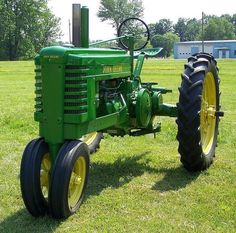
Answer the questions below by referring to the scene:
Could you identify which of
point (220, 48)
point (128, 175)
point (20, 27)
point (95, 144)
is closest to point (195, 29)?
point (220, 48)

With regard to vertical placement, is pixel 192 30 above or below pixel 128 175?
above

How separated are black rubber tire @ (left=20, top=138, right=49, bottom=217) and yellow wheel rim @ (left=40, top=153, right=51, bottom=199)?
15cm

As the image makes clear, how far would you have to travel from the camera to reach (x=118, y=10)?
98125 mm

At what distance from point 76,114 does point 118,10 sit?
96404 mm

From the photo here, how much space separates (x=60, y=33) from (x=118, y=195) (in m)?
77.6

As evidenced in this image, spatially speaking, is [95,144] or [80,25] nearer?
[80,25]

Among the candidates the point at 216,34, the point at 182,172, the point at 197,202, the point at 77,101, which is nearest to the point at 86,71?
the point at 77,101

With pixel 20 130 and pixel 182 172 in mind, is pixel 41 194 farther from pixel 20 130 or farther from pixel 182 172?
pixel 20 130

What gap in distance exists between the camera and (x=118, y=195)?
4957 millimetres

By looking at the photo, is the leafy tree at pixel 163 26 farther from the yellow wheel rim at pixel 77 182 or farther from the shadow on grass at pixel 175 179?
the yellow wheel rim at pixel 77 182

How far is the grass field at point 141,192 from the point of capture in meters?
4.18

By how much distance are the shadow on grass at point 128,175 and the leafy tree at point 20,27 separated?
68.0 metres

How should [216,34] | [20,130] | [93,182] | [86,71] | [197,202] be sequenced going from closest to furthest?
[86,71] < [197,202] < [93,182] < [20,130] < [216,34]

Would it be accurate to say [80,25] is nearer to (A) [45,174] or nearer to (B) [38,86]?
(B) [38,86]
